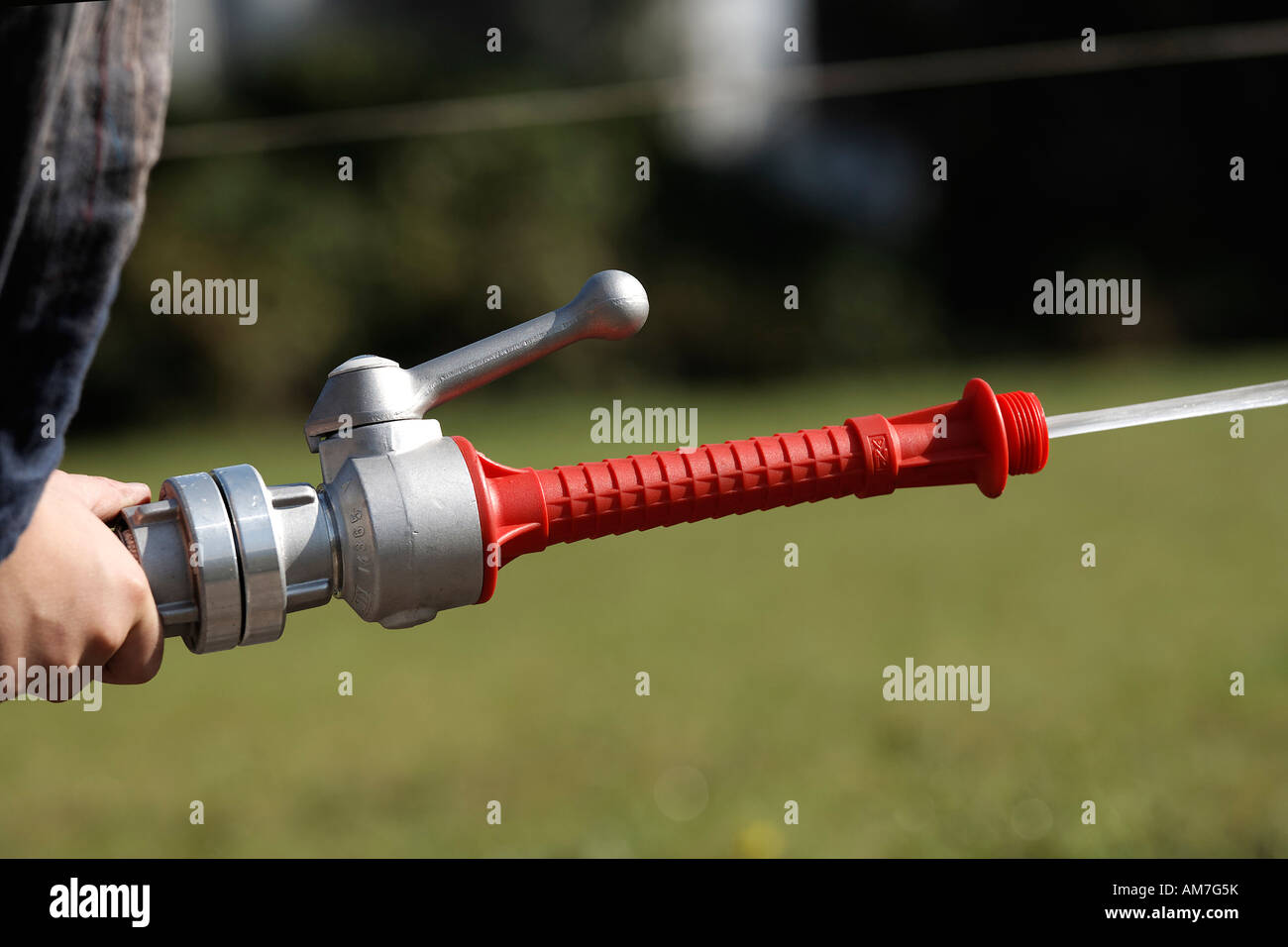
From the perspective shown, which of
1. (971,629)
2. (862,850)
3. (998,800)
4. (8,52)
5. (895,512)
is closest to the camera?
(8,52)

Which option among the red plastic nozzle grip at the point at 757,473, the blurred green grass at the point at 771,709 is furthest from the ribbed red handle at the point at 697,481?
the blurred green grass at the point at 771,709

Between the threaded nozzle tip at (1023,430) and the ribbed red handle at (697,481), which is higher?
the threaded nozzle tip at (1023,430)

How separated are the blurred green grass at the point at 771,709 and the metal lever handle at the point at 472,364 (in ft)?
4.91

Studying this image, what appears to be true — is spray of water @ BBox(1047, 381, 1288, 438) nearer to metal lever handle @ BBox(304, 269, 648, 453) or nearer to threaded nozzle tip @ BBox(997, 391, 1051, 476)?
threaded nozzle tip @ BBox(997, 391, 1051, 476)

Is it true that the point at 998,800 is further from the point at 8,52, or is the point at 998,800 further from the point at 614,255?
the point at 614,255

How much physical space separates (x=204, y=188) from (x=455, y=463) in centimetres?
1068

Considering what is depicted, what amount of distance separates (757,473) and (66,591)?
38 centimetres

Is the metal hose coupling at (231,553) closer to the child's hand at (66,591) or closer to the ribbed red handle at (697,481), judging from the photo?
the child's hand at (66,591)

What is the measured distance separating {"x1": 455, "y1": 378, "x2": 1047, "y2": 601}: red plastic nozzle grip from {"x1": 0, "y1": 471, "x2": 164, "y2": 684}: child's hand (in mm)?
188

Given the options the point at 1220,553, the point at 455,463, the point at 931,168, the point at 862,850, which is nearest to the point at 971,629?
the point at 1220,553

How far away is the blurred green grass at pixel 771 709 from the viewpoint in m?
2.31

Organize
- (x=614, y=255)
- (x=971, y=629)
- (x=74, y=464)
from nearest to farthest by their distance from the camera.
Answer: (x=971, y=629), (x=74, y=464), (x=614, y=255)

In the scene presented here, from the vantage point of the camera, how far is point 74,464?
29.2 ft

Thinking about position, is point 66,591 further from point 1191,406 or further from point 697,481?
point 1191,406
